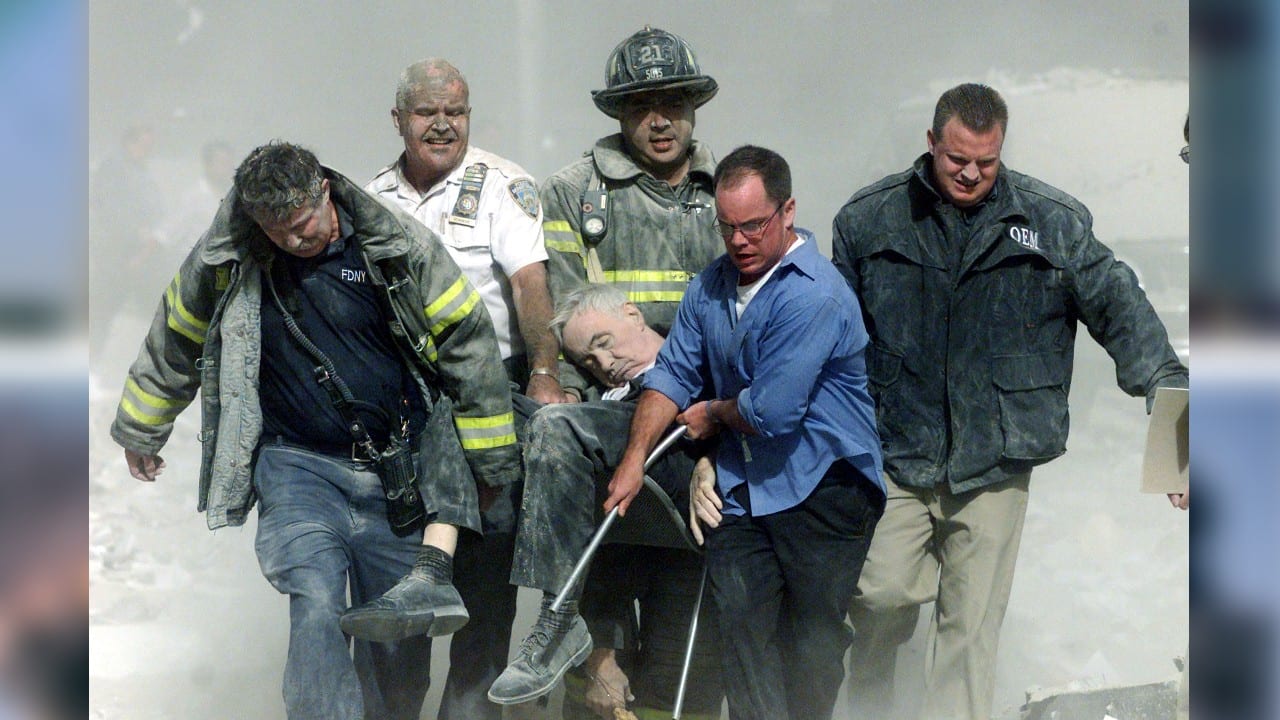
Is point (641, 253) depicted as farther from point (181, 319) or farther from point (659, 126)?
point (181, 319)

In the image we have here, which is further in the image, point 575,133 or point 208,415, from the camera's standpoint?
point 575,133

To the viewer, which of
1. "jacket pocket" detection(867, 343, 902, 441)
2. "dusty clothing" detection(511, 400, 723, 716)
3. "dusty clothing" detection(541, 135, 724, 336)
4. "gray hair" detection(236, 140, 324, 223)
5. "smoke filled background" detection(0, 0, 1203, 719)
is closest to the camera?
"gray hair" detection(236, 140, 324, 223)

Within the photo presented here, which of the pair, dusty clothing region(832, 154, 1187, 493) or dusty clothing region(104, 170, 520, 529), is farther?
dusty clothing region(832, 154, 1187, 493)

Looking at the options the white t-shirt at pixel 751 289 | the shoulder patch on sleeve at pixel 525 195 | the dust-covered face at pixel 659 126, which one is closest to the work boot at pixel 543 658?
the white t-shirt at pixel 751 289

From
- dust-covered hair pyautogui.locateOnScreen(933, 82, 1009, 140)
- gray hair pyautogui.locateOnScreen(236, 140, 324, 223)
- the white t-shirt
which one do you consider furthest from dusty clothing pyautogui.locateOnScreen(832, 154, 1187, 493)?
gray hair pyautogui.locateOnScreen(236, 140, 324, 223)

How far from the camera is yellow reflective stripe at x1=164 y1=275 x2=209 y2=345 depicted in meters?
3.81

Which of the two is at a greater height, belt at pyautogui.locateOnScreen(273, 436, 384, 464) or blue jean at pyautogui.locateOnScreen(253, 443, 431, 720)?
belt at pyautogui.locateOnScreen(273, 436, 384, 464)

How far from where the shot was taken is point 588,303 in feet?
13.2

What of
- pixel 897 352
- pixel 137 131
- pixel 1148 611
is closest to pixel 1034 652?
pixel 1148 611

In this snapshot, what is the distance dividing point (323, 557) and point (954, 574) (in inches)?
67.5

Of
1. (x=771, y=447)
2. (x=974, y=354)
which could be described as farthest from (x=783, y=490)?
(x=974, y=354)

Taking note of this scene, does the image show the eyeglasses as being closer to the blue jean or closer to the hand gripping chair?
the hand gripping chair

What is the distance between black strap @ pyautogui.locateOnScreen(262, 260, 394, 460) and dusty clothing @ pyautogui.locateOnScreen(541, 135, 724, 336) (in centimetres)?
78

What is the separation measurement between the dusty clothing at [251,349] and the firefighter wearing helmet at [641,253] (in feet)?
1.24
